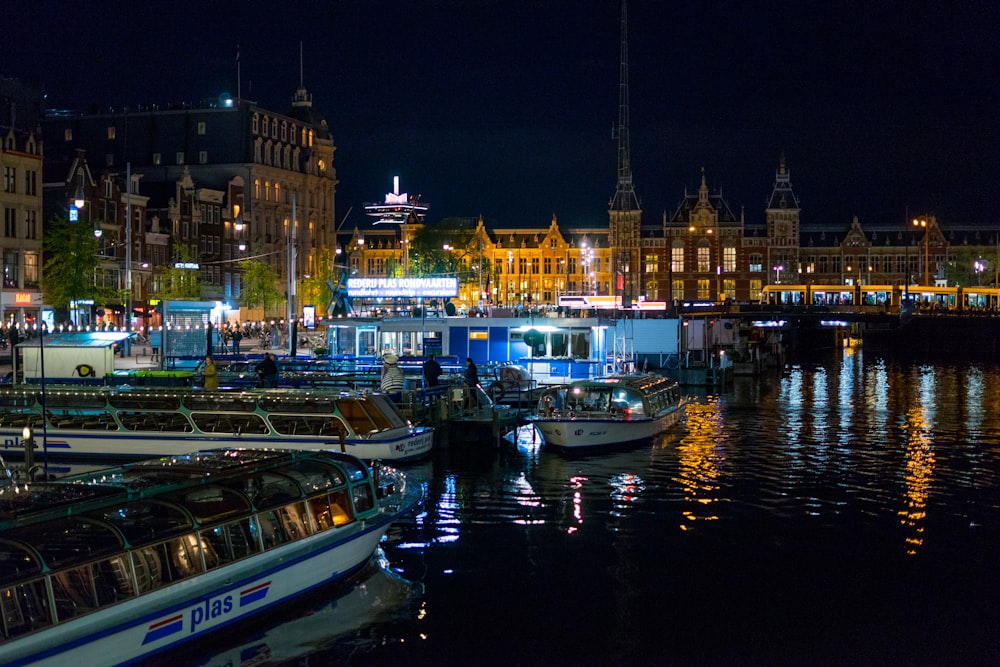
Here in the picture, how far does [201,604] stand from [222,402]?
55.8ft

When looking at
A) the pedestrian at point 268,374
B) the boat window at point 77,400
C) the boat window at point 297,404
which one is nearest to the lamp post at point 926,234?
the pedestrian at point 268,374

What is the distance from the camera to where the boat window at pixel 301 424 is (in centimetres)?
3219

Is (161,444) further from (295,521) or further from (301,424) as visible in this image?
(295,521)

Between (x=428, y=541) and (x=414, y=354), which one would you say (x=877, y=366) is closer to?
(x=414, y=354)

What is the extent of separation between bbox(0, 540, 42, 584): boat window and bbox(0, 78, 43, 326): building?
6318 cm

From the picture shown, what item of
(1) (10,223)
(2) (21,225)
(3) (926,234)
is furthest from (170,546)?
(3) (926,234)

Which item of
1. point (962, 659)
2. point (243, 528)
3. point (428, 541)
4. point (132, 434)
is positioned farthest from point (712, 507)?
point (132, 434)

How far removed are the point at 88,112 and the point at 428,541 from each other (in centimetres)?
11989

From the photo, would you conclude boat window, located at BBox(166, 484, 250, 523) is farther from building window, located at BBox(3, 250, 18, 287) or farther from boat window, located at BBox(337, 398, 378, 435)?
building window, located at BBox(3, 250, 18, 287)

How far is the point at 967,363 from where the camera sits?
103 metres

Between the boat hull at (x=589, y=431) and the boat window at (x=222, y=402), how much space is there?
959cm

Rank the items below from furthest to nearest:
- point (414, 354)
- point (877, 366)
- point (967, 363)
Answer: point (967, 363) → point (877, 366) → point (414, 354)

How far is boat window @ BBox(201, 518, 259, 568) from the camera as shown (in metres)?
17.0

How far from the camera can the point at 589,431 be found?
37156 millimetres
